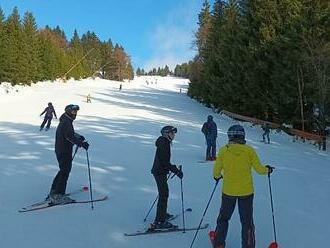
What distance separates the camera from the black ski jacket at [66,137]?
388 inches

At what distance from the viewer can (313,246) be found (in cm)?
788

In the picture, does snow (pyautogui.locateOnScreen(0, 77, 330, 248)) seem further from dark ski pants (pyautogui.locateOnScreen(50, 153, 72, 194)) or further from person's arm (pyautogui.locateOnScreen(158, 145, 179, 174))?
person's arm (pyautogui.locateOnScreen(158, 145, 179, 174))

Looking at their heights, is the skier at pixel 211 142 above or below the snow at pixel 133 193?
above

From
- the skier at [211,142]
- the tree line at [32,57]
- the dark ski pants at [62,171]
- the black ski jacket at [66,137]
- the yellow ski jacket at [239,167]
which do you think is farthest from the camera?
the tree line at [32,57]

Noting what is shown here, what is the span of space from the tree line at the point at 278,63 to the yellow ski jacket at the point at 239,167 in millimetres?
19610

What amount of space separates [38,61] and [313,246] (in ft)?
230

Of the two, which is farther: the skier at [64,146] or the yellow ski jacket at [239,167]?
the skier at [64,146]

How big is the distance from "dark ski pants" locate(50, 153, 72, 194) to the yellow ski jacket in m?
4.30

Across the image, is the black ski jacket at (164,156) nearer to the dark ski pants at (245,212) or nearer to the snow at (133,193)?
the snow at (133,193)

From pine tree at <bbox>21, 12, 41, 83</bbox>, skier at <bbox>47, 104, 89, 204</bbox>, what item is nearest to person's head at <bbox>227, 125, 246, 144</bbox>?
skier at <bbox>47, 104, 89, 204</bbox>

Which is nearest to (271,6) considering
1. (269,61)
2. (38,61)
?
(269,61)

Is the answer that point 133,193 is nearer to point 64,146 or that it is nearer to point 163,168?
point 64,146

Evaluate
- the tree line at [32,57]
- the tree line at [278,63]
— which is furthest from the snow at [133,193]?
the tree line at [32,57]

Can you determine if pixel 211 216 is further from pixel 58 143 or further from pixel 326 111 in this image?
pixel 326 111
